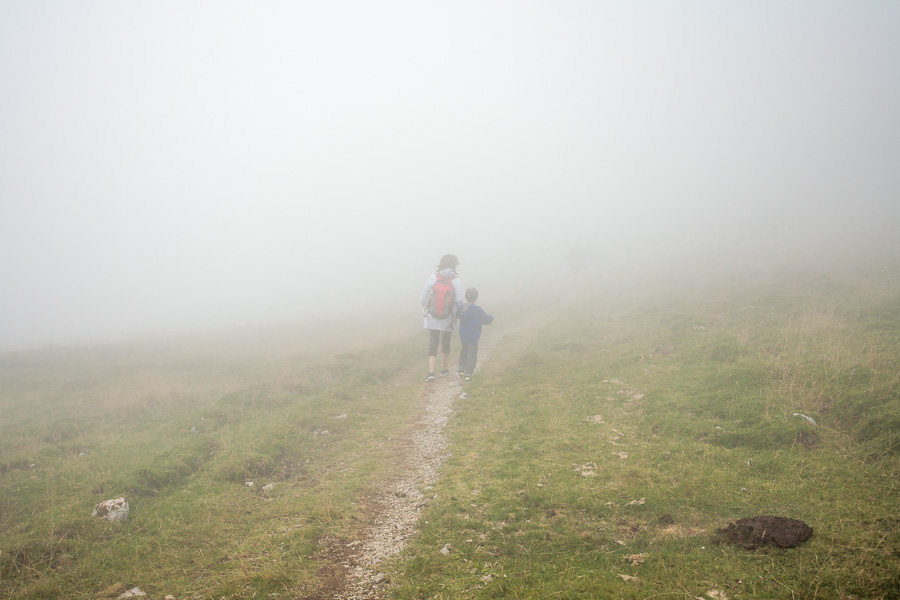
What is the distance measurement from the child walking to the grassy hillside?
1.20 m

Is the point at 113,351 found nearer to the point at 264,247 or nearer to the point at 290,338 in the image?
the point at 290,338

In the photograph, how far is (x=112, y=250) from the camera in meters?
117

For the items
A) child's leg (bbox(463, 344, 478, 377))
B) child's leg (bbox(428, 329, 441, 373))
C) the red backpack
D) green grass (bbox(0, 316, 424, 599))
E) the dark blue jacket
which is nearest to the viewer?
green grass (bbox(0, 316, 424, 599))

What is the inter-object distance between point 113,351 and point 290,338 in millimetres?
11417

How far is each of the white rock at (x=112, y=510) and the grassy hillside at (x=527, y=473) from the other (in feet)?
0.57

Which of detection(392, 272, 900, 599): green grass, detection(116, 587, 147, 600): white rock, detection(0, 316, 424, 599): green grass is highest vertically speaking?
detection(392, 272, 900, 599): green grass

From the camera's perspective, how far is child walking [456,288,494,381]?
15.1 m

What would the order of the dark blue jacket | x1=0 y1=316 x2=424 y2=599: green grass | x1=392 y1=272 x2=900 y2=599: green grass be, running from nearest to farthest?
x1=392 y1=272 x2=900 y2=599: green grass
x1=0 y1=316 x2=424 y2=599: green grass
the dark blue jacket

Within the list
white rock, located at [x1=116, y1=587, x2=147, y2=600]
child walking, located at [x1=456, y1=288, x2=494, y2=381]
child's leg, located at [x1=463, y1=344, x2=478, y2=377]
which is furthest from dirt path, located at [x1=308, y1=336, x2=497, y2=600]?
child walking, located at [x1=456, y1=288, x2=494, y2=381]

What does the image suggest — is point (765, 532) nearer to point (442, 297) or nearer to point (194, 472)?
point (194, 472)

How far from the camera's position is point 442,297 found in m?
14.9

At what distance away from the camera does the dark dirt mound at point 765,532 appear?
4320mm

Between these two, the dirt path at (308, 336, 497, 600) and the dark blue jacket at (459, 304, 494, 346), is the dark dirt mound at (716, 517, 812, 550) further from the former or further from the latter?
the dark blue jacket at (459, 304, 494, 346)

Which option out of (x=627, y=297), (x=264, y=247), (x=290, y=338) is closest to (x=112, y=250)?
(x=264, y=247)
